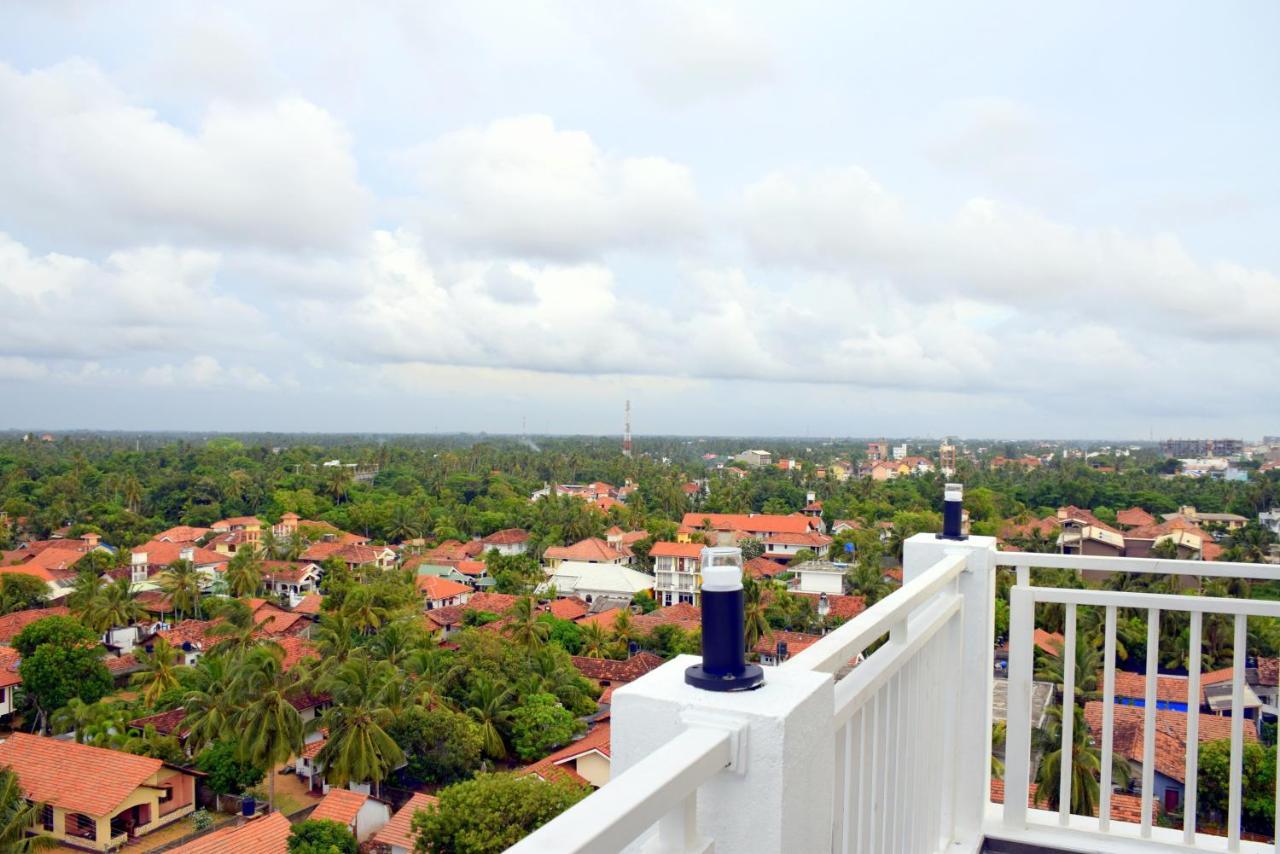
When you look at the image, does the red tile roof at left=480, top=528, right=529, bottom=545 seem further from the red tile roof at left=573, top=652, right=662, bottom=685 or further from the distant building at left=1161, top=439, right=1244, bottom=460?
the distant building at left=1161, top=439, right=1244, bottom=460

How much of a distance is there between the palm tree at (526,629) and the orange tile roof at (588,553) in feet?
35.6

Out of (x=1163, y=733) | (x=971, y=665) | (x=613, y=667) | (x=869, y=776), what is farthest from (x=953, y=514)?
(x=613, y=667)

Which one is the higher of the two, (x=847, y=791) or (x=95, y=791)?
→ (x=847, y=791)

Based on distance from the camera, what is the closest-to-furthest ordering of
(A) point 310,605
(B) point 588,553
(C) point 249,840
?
(C) point 249,840 < (A) point 310,605 < (B) point 588,553

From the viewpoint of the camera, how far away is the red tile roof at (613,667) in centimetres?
1641

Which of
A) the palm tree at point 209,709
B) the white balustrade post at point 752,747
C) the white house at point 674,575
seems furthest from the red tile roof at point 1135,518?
the white balustrade post at point 752,747

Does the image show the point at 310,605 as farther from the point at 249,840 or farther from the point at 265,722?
the point at 249,840

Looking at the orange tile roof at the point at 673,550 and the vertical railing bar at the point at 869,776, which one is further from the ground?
the vertical railing bar at the point at 869,776

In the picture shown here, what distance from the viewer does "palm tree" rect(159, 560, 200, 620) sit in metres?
22.4

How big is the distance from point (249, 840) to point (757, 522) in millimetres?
26640

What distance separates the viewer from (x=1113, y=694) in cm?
220

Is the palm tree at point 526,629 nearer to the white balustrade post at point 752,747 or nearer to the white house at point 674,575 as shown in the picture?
the white house at point 674,575

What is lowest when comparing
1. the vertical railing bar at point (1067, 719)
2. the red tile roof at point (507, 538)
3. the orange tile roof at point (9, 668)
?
the orange tile roof at point (9, 668)

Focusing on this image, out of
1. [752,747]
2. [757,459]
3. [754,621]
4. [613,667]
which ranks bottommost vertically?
[613,667]
